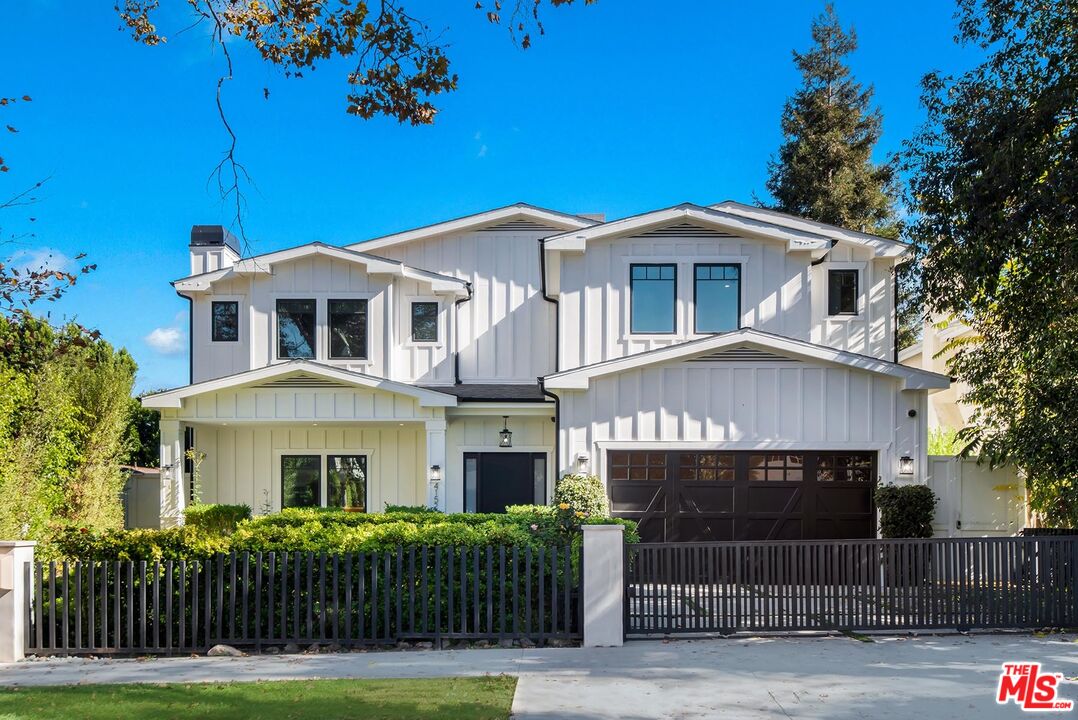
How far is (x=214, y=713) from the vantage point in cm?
710

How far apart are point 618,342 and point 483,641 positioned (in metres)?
8.07

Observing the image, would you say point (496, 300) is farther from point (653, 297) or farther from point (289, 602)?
point (289, 602)

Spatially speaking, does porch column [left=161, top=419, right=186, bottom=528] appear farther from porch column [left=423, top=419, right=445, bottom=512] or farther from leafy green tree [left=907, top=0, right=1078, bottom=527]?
leafy green tree [left=907, top=0, right=1078, bottom=527]

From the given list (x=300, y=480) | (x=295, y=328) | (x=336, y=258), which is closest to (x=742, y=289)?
(x=336, y=258)

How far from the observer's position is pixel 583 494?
14.4m

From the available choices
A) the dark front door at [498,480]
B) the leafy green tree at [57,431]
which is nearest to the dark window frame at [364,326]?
the dark front door at [498,480]

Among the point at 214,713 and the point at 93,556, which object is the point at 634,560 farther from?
the point at 93,556

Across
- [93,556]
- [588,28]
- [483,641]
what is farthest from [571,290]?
[93,556]

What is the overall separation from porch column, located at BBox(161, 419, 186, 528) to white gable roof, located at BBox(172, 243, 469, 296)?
11.8 ft

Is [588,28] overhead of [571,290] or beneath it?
overhead

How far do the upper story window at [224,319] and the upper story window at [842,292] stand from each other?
12619mm

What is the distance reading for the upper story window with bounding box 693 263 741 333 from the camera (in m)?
17.1

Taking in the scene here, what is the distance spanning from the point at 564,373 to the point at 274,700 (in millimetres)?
8290

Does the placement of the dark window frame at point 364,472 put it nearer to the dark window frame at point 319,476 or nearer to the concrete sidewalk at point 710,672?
the dark window frame at point 319,476
